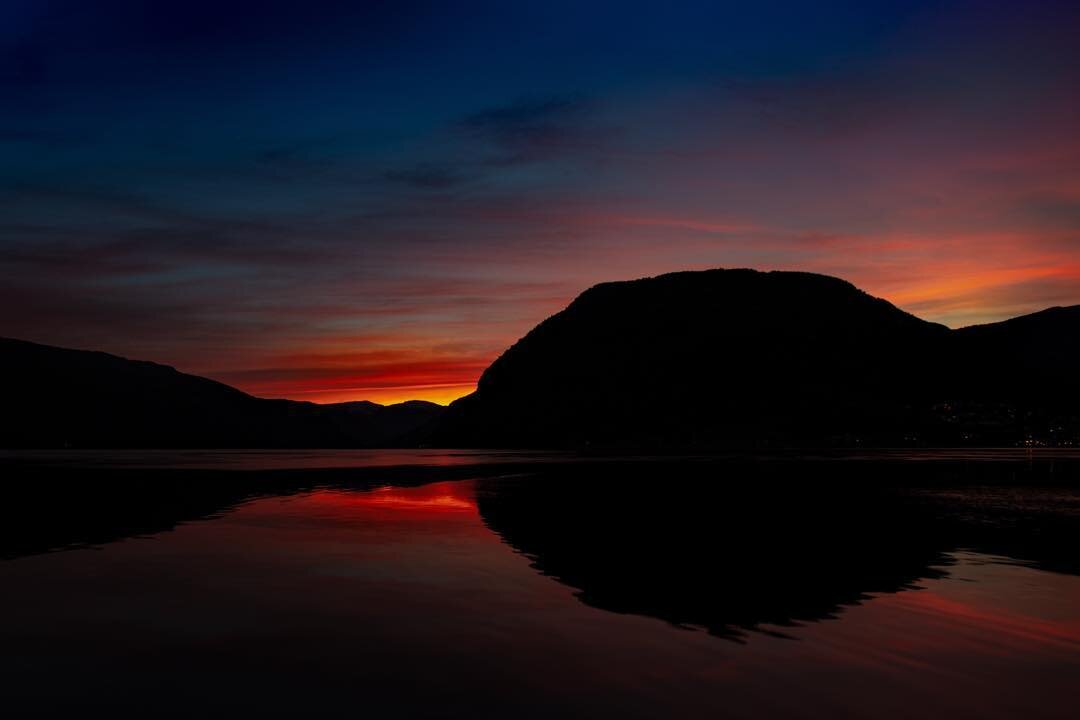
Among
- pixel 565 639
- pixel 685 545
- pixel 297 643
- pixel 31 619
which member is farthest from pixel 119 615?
pixel 685 545

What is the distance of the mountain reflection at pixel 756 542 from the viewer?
21.0m

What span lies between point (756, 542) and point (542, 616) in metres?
15.9

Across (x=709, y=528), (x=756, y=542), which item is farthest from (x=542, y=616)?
(x=709, y=528)

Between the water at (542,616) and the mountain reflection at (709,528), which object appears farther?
the mountain reflection at (709,528)

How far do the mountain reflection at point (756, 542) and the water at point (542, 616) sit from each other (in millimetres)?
179

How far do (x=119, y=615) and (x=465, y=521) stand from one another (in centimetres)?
2276

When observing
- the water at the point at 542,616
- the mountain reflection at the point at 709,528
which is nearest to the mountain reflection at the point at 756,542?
the mountain reflection at the point at 709,528

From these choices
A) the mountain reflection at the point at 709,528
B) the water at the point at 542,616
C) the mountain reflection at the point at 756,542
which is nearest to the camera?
the water at the point at 542,616

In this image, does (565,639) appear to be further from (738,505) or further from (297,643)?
(738,505)

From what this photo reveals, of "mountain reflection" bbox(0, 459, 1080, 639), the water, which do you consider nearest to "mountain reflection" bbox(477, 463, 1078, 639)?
"mountain reflection" bbox(0, 459, 1080, 639)

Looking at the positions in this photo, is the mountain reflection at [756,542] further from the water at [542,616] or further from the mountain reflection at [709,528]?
the water at [542,616]

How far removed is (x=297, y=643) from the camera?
643 inches

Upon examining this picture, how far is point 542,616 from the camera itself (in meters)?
18.9

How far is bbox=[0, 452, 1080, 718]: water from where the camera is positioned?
12.8m
